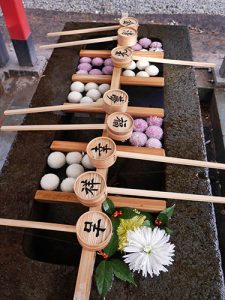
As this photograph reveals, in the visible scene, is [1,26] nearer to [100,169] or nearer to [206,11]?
[206,11]

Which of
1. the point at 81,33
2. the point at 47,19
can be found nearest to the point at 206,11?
A: the point at 47,19

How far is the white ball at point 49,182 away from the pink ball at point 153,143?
2.45ft

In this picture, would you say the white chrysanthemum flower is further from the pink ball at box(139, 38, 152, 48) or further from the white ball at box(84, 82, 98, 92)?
the pink ball at box(139, 38, 152, 48)

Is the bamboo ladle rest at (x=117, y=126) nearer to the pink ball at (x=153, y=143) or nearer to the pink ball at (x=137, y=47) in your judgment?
the pink ball at (x=153, y=143)

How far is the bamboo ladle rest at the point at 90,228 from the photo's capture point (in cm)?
158

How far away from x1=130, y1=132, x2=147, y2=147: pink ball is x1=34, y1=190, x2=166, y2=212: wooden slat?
0.53 metres

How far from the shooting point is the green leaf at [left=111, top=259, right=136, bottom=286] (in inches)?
61.4

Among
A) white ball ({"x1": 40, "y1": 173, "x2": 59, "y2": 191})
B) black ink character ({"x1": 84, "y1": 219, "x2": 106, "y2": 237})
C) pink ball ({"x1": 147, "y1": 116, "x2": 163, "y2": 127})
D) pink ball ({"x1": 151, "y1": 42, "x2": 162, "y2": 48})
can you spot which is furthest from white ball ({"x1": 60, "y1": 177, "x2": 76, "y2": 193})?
pink ball ({"x1": 151, "y1": 42, "x2": 162, "y2": 48})

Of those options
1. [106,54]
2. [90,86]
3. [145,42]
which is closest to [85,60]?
[106,54]

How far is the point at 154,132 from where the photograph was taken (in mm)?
2236

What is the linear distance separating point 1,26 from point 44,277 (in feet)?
17.7

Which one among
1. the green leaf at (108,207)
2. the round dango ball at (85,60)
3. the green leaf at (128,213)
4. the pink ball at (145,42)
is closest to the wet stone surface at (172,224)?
the round dango ball at (85,60)

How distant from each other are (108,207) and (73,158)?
0.55 m

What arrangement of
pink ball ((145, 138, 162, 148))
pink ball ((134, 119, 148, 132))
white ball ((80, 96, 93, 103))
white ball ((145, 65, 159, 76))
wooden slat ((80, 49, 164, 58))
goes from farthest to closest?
1. wooden slat ((80, 49, 164, 58))
2. white ball ((145, 65, 159, 76))
3. white ball ((80, 96, 93, 103))
4. pink ball ((134, 119, 148, 132))
5. pink ball ((145, 138, 162, 148))
